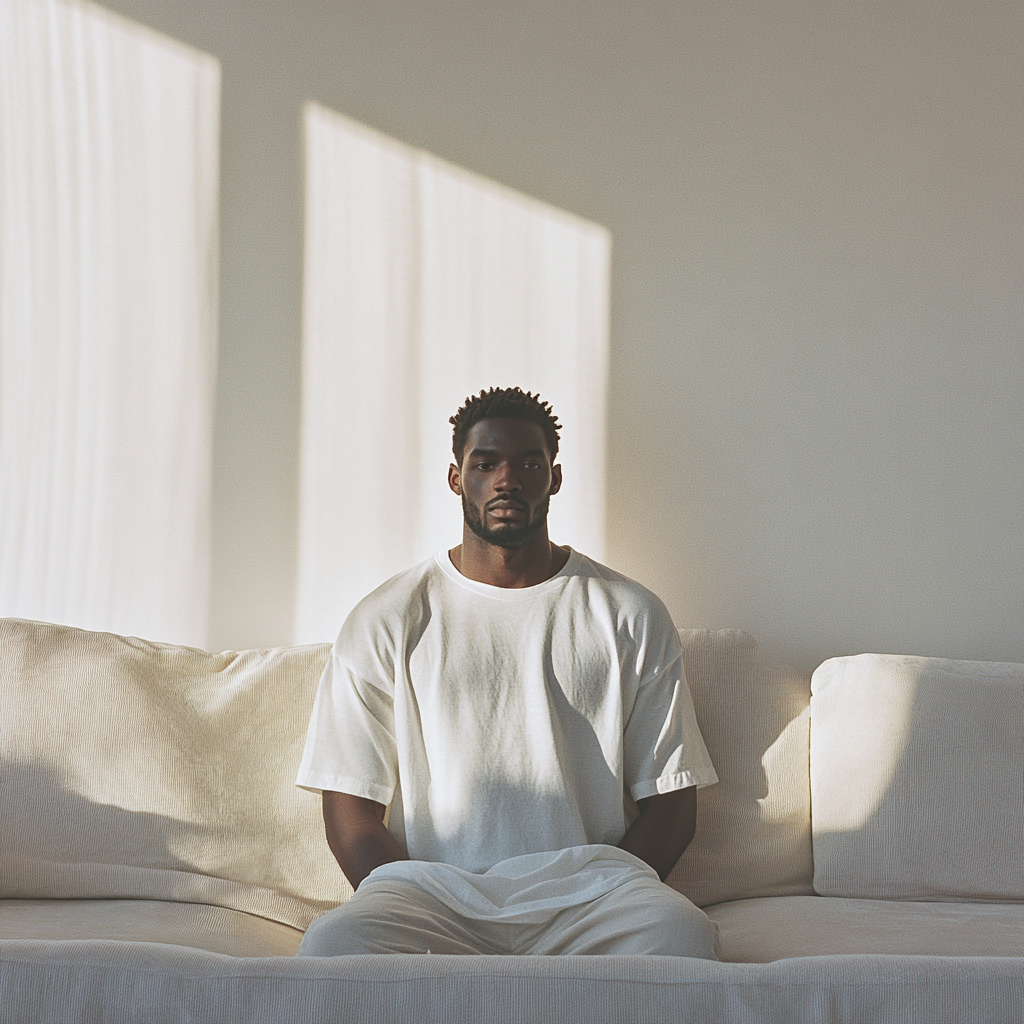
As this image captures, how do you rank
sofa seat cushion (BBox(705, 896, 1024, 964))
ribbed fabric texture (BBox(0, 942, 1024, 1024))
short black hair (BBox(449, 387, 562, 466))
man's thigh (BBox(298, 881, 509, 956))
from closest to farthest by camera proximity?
ribbed fabric texture (BBox(0, 942, 1024, 1024)) → man's thigh (BBox(298, 881, 509, 956)) → sofa seat cushion (BBox(705, 896, 1024, 964)) → short black hair (BBox(449, 387, 562, 466))

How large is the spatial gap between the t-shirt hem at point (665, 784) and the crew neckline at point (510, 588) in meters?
0.39

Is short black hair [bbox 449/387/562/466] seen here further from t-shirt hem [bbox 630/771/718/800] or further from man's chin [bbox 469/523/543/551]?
t-shirt hem [bbox 630/771/718/800]

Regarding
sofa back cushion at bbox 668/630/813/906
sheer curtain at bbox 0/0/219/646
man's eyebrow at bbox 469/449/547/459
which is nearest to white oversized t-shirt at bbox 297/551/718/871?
sofa back cushion at bbox 668/630/813/906

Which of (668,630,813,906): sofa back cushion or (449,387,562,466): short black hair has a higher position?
(449,387,562,466): short black hair

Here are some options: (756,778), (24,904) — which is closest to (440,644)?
(756,778)

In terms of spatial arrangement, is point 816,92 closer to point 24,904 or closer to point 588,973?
point 588,973

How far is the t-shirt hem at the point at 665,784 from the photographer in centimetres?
180

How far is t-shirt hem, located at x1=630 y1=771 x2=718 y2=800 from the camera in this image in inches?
71.0

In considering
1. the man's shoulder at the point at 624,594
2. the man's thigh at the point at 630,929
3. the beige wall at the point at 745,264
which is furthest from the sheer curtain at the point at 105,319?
the man's thigh at the point at 630,929

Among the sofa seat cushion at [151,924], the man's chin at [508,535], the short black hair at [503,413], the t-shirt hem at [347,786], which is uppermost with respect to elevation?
the short black hair at [503,413]

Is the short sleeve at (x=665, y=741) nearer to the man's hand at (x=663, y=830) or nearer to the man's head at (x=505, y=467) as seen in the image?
the man's hand at (x=663, y=830)

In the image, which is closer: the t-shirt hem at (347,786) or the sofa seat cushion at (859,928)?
the sofa seat cushion at (859,928)

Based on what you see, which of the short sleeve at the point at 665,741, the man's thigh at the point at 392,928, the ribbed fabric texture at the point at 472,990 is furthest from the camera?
the short sleeve at the point at 665,741

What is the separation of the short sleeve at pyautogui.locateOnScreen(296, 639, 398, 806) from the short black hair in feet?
1.55
